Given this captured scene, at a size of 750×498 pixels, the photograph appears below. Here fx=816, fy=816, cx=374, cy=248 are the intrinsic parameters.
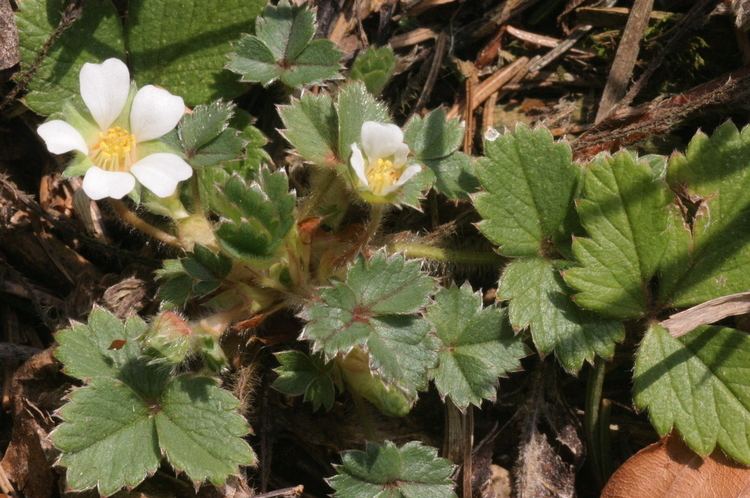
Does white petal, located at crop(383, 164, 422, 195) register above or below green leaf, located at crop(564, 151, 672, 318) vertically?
above

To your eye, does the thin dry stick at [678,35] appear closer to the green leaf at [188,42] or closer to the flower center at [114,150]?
the green leaf at [188,42]

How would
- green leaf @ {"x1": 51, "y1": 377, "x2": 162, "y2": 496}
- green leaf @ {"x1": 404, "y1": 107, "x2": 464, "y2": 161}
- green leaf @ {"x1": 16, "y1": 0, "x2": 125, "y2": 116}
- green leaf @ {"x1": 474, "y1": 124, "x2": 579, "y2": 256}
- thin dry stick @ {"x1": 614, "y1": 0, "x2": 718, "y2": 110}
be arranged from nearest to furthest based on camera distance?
green leaf @ {"x1": 51, "y1": 377, "x2": 162, "y2": 496}
green leaf @ {"x1": 474, "y1": 124, "x2": 579, "y2": 256}
green leaf @ {"x1": 404, "y1": 107, "x2": 464, "y2": 161}
green leaf @ {"x1": 16, "y1": 0, "x2": 125, "y2": 116}
thin dry stick @ {"x1": 614, "y1": 0, "x2": 718, "y2": 110}

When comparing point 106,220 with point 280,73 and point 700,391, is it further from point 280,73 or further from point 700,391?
point 700,391

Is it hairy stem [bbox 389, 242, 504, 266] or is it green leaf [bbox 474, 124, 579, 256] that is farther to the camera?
hairy stem [bbox 389, 242, 504, 266]

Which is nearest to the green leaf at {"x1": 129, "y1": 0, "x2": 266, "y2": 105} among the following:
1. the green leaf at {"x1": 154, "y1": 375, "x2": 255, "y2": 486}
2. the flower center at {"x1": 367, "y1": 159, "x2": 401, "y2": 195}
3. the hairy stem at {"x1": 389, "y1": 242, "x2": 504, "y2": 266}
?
the flower center at {"x1": 367, "y1": 159, "x2": 401, "y2": 195}

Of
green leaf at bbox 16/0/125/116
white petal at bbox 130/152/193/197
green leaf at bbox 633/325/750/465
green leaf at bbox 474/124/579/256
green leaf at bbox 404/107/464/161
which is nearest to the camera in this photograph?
white petal at bbox 130/152/193/197

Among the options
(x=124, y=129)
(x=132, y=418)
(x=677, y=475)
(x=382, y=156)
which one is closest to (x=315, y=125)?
(x=382, y=156)

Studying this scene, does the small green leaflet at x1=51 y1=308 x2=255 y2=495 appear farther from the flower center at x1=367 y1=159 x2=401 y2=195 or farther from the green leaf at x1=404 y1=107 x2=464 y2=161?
the green leaf at x1=404 y1=107 x2=464 y2=161
